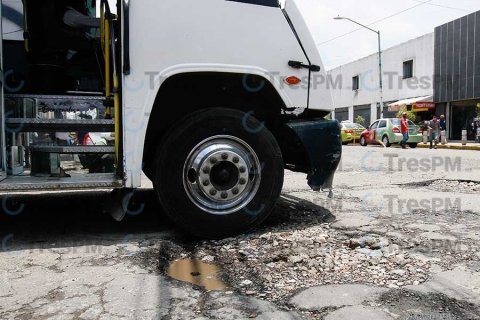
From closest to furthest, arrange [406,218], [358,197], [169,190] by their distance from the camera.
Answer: [169,190]
[406,218]
[358,197]

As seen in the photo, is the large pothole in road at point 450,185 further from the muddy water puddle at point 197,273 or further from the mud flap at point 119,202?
the mud flap at point 119,202

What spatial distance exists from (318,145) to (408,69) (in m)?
31.5

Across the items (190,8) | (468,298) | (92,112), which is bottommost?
(468,298)

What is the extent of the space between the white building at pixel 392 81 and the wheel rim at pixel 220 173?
72.2 ft

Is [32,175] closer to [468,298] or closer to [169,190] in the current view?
[169,190]

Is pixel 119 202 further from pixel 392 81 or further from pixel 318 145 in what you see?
pixel 392 81

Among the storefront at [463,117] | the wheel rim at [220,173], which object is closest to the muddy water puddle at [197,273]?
the wheel rim at [220,173]

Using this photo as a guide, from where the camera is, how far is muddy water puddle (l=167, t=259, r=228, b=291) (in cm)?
274

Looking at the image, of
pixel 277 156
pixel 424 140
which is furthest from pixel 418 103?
pixel 277 156

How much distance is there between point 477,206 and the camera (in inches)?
189

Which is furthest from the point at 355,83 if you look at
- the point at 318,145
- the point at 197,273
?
the point at 197,273

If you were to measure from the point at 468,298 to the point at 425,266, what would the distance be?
517mm

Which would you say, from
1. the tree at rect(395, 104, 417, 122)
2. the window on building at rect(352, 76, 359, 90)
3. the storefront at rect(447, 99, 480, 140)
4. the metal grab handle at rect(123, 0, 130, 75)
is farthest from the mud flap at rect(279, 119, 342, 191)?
the window on building at rect(352, 76, 359, 90)

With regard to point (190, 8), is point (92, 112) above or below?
below
